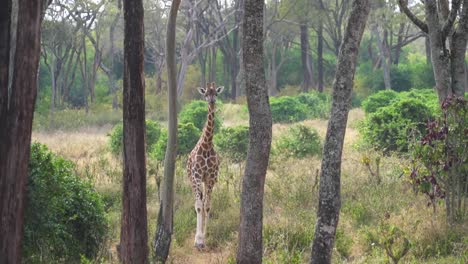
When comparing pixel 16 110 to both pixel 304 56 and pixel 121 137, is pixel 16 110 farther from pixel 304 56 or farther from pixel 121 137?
pixel 304 56

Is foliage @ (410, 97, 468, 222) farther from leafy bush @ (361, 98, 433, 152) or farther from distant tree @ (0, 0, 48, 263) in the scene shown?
leafy bush @ (361, 98, 433, 152)

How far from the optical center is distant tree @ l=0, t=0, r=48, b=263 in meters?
5.39

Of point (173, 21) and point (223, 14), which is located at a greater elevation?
point (223, 14)

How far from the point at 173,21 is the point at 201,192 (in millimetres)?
2774

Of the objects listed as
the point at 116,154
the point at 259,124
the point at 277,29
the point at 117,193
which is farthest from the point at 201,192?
the point at 277,29

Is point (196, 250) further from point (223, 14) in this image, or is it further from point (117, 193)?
point (223, 14)

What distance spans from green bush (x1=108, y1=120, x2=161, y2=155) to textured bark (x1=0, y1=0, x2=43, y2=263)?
10.3m

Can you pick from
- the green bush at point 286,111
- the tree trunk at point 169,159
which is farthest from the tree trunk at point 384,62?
the tree trunk at point 169,159

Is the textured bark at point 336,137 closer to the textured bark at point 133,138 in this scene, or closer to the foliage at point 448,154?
the textured bark at point 133,138

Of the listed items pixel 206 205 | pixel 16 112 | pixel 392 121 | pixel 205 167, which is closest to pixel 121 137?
pixel 392 121

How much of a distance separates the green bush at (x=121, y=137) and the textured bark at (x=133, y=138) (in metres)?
9.53

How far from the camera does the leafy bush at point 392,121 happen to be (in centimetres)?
1465

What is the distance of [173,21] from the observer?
24.5ft

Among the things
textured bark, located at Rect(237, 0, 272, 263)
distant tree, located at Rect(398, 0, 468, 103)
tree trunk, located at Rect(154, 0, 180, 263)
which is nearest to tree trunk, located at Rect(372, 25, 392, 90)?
distant tree, located at Rect(398, 0, 468, 103)
